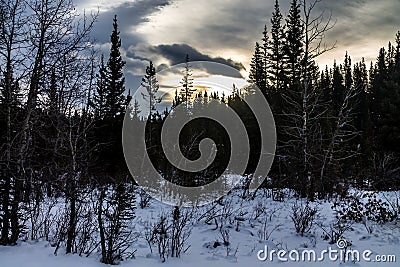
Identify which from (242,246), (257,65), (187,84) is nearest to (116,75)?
(187,84)

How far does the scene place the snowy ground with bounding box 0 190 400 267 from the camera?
584 centimetres

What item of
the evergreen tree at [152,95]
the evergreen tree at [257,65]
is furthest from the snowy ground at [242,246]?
the evergreen tree at [257,65]

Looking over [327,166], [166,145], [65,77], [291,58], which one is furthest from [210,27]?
[291,58]

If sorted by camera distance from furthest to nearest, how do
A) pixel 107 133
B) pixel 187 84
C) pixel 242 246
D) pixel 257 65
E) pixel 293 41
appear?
pixel 187 84 < pixel 257 65 < pixel 293 41 < pixel 107 133 < pixel 242 246

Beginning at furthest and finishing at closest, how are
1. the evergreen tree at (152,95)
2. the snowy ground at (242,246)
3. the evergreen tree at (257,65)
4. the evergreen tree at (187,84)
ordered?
the evergreen tree at (187,84) < the evergreen tree at (257,65) < the evergreen tree at (152,95) < the snowy ground at (242,246)

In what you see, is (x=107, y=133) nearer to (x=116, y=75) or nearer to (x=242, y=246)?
(x=116, y=75)

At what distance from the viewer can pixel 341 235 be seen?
23.2 ft

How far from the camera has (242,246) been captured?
7.04 metres

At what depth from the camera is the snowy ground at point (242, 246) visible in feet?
19.2

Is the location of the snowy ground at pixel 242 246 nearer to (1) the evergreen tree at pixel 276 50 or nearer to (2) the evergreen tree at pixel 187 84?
(1) the evergreen tree at pixel 276 50

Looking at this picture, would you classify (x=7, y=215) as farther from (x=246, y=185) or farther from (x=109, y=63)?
(x=109, y=63)

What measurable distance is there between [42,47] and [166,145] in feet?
28.3

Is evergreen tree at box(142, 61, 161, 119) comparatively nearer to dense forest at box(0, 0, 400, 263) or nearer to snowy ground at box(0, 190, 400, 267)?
dense forest at box(0, 0, 400, 263)

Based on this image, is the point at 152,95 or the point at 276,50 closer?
the point at 152,95
